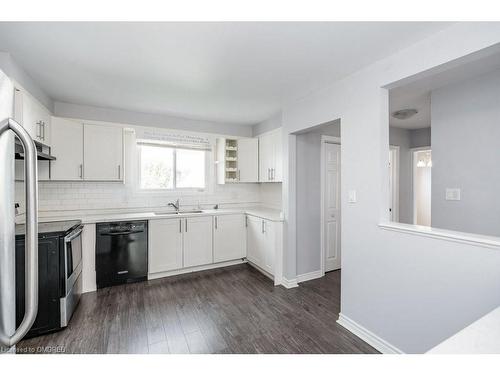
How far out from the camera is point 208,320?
2.34m

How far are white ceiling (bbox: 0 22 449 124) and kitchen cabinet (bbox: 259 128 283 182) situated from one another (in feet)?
2.34

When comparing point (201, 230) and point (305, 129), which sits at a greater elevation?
point (305, 129)

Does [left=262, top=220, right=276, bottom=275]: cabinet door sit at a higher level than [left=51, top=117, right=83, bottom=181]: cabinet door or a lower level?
lower

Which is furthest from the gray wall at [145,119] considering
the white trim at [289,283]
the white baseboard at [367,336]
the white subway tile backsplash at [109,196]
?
the white baseboard at [367,336]

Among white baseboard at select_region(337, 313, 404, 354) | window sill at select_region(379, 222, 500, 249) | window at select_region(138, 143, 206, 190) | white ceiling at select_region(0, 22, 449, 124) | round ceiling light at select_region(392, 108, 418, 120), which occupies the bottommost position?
white baseboard at select_region(337, 313, 404, 354)

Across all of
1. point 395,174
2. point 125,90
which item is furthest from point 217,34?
point 395,174

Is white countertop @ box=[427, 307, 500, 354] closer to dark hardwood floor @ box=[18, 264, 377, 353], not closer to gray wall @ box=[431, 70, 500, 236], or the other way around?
dark hardwood floor @ box=[18, 264, 377, 353]

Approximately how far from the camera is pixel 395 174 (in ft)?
14.2

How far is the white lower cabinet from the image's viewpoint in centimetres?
325

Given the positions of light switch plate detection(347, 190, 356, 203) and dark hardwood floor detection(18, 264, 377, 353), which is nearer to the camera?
dark hardwood floor detection(18, 264, 377, 353)

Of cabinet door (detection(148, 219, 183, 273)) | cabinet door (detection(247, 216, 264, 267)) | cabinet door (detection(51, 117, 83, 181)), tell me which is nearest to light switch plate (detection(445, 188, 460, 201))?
cabinet door (detection(247, 216, 264, 267))

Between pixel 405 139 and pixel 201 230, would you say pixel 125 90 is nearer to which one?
pixel 201 230

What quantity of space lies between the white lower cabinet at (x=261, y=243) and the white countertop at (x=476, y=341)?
239 centimetres

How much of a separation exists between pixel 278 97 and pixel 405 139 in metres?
2.89
